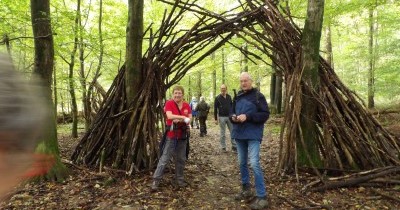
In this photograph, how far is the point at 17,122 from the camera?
0.65 m

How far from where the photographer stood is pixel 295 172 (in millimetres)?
5438

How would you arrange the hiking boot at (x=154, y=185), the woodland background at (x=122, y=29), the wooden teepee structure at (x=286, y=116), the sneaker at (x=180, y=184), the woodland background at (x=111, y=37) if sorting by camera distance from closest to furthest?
1. the hiking boot at (x=154, y=185)
2. the sneaker at (x=180, y=184)
3. the wooden teepee structure at (x=286, y=116)
4. the woodland background at (x=122, y=29)
5. the woodland background at (x=111, y=37)

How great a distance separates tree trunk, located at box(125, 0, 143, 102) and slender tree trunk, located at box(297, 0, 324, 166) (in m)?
3.01

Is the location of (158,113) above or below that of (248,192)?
above

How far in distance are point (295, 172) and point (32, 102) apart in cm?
525

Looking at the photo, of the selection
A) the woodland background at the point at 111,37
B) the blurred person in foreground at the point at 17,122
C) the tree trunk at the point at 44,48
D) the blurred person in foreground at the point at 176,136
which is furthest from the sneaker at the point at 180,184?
the blurred person in foreground at the point at 17,122

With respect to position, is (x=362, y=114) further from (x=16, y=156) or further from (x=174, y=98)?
(x=16, y=156)

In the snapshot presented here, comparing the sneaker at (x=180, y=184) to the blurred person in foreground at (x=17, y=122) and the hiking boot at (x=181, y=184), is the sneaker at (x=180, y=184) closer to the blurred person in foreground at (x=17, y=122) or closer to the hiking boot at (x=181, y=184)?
the hiking boot at (x=181, y=184)

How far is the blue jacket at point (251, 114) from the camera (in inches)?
184

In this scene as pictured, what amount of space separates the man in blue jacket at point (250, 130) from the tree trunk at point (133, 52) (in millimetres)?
2158

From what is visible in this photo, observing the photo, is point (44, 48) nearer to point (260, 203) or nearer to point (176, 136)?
point (176, 136)

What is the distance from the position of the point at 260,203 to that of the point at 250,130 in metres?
1.02

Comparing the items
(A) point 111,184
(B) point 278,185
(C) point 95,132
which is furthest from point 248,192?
(C) point 95,132

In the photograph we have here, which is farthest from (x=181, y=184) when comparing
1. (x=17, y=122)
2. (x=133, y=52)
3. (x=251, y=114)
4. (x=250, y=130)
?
(x=17, y=122)
